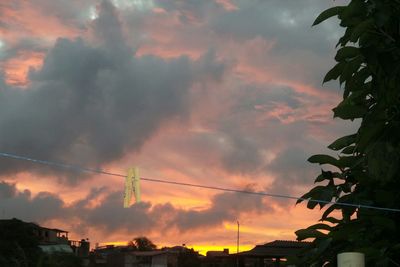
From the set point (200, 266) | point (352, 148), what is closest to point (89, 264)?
point (200, 266)

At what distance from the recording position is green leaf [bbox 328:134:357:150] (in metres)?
6.61

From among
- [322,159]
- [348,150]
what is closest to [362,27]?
[322,159]

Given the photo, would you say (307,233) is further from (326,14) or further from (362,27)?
(362,27)

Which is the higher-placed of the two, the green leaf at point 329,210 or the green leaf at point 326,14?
the green leaf at point 326,14

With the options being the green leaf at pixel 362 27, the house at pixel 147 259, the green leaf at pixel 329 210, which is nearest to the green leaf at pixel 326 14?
the green leaf at pixel 362 27

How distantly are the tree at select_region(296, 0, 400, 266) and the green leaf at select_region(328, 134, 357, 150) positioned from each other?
12mm

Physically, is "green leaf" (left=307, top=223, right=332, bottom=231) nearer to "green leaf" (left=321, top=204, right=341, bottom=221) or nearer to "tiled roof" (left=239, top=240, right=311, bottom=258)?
"green leaf" (left=321, top=204, right=341, bottom=221)

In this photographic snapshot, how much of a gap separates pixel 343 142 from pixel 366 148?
151 cm

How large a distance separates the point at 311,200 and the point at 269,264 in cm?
4512

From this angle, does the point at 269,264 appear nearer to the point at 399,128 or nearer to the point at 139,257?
the point at 139,257

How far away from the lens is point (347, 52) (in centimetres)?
570

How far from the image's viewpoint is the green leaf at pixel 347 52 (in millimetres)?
5672

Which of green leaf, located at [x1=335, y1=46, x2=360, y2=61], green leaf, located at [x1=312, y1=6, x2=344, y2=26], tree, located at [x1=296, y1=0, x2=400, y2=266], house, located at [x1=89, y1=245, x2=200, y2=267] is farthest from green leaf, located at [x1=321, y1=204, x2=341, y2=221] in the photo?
house, located at [x1=89, y1=245, x2=200, y2=267]

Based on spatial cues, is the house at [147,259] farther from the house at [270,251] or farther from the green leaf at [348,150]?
the green leaf at [348,150]
